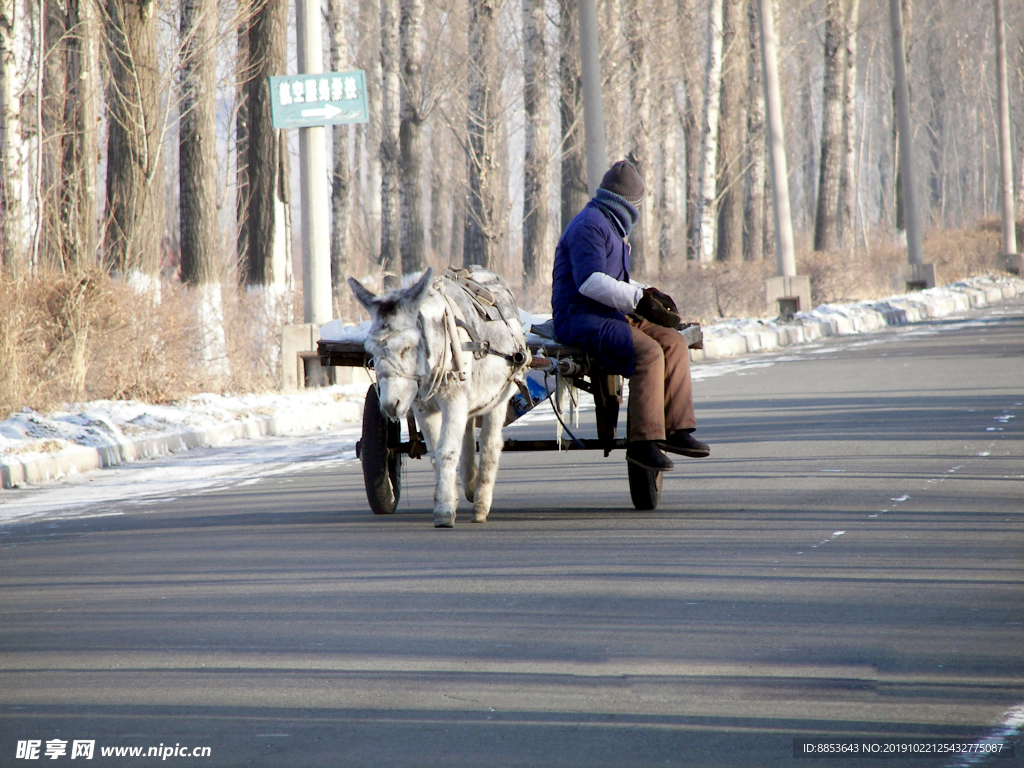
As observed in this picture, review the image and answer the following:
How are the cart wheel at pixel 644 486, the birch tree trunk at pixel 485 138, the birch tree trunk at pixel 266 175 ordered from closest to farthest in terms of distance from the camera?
the cart wheel at pixel 644 486, the birch tree trunk at pixel 266 175, the birch tree trunk at pixel 485 138

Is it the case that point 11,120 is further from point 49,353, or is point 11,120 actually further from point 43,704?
point 43,704

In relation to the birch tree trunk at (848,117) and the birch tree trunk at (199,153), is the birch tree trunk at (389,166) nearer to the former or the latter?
the birch tree trunk at (848,117)

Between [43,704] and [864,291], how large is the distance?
34501mm

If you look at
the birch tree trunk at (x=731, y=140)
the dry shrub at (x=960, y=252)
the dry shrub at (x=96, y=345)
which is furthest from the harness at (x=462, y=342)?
the dry shrub at (x=960, y=252)

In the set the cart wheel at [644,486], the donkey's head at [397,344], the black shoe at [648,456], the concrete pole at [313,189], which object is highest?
the concrete pole at [313,189]

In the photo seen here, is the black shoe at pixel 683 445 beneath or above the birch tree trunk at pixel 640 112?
beneath

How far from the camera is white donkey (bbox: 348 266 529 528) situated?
7.36 metres

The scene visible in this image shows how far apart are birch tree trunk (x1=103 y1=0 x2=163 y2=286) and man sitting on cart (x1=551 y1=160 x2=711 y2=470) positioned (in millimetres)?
10436

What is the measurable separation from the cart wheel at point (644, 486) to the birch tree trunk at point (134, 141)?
35.5 ft

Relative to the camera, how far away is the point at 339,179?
40688 millimetres

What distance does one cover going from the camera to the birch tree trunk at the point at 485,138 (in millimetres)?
28891

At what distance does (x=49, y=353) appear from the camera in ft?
47.9

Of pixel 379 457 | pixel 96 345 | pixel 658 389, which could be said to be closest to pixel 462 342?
pixel 379 457

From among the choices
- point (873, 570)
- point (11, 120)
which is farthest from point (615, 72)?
point (873, 570)
